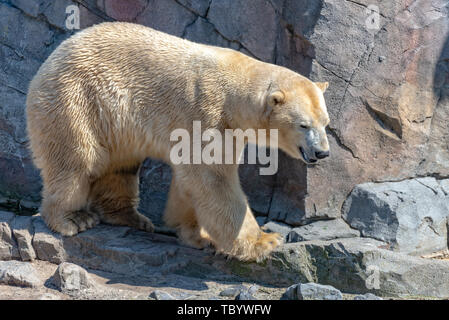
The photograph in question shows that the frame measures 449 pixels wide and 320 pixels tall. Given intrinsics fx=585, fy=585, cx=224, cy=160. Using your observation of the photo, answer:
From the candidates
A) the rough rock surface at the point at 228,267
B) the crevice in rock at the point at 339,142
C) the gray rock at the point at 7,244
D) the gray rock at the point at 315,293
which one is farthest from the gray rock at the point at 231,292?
the gray rock at the point at 7,244

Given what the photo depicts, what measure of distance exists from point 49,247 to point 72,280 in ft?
2.51

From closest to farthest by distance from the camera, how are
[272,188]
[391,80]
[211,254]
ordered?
[211,254], [391,80], [272,188]

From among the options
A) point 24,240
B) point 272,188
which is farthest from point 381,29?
point 24,240

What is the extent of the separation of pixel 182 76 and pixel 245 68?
545mm

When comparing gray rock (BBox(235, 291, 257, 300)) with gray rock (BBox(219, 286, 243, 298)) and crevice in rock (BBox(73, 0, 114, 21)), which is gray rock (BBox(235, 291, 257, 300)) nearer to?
gray rock (BBox(219, 286, 243, 298))

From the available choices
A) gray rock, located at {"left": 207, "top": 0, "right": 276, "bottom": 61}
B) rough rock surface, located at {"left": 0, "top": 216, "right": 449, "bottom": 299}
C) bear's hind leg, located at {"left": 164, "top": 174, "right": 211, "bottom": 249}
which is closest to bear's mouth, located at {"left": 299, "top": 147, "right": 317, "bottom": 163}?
rough rock surface, located at {"left": 0, "top": 216, "right": 449, "bottom": 299}

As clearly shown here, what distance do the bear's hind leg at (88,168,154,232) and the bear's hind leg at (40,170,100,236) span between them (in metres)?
0.25

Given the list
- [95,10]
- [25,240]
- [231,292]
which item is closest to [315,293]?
[231,292]

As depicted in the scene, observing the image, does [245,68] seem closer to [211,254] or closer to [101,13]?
[211,254]

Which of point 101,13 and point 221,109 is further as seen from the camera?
point 101,13

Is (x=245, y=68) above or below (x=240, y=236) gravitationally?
above

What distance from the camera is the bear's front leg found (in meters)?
4.92

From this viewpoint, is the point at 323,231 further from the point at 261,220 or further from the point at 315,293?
the point at 315,293

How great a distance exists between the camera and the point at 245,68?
16.0 feet
